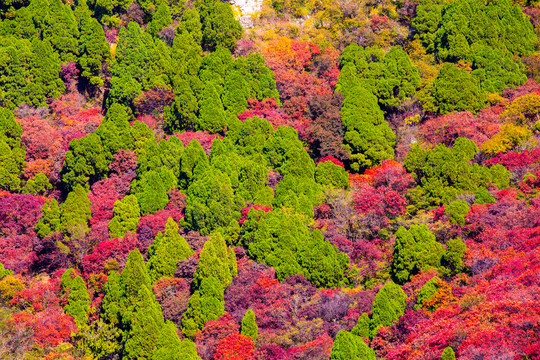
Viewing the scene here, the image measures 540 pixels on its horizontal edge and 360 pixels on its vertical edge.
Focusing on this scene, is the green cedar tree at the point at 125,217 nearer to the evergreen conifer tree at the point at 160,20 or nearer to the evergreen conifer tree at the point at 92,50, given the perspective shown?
the evergreen conifer tree at the point at 92,50

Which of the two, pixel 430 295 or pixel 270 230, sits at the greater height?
pixel 430 295

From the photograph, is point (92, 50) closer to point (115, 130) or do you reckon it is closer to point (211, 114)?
point (115, 130)

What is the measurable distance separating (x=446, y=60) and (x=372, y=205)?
23.9 meters

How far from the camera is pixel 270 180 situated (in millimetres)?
60625

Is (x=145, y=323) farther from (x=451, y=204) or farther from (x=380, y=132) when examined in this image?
(x=380, y=132)

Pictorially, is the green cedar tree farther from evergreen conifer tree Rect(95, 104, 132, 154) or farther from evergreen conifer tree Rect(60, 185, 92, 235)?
evergreen conifer tree Rect(95, 104, 132, 154)

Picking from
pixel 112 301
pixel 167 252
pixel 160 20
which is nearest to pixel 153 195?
pixel 167 252

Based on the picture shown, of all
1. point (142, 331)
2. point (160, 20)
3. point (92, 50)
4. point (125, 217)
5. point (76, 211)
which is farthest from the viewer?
point (160, 20)

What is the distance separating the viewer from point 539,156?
56.1 meters

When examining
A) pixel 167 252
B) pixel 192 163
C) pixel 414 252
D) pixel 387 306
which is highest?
pixel 414 252

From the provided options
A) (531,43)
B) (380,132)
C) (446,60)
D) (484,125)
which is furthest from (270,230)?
(531,43)

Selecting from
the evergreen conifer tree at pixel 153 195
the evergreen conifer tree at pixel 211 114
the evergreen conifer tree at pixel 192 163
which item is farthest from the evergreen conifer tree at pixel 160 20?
the evergreen conifer tree at pixel 153 195

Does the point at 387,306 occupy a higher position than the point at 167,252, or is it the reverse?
the point at 387,306

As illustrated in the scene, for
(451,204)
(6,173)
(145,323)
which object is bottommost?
(6,173)
